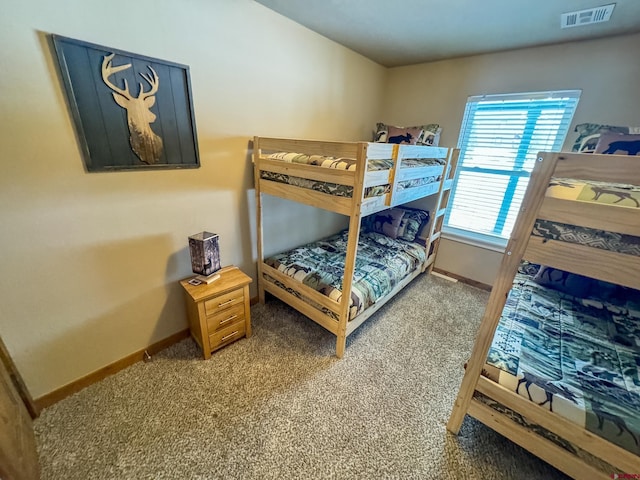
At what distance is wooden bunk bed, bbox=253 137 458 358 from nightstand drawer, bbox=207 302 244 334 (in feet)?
1.36

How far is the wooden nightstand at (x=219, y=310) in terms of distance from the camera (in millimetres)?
1662

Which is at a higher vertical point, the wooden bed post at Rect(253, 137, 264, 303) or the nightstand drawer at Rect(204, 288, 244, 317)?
the wooden bed post at Rect(253, 137, 264, 303)

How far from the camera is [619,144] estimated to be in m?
1.64

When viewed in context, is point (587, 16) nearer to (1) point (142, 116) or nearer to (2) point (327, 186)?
(2) point (327, 186)

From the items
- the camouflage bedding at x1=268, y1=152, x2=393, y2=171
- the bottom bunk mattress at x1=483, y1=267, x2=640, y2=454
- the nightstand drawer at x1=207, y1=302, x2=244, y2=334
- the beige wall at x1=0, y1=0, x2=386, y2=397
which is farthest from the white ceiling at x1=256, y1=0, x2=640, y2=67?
the nightstand drawer at x1=207, y1=302, x2=244, y2=334

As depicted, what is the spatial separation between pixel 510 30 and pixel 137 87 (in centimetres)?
264

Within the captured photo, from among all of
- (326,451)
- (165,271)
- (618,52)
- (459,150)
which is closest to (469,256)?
(459,150)

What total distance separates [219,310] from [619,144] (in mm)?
2908

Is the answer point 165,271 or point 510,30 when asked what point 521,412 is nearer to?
point 165,271

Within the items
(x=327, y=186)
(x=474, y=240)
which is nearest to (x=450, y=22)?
(x=327, y=186)

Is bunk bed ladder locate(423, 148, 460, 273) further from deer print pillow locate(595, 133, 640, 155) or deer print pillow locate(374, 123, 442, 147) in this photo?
A: deer print pillow locate(595, 133, 640, 155)

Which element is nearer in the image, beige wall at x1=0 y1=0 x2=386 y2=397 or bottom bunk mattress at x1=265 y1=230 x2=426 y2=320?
beige wall at x1=0 y1=0 x2=386 y2=397

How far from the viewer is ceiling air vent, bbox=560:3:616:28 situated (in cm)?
156

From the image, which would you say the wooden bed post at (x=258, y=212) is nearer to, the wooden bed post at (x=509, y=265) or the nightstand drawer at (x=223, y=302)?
the nightstand drawer at (x=223, y=302)
